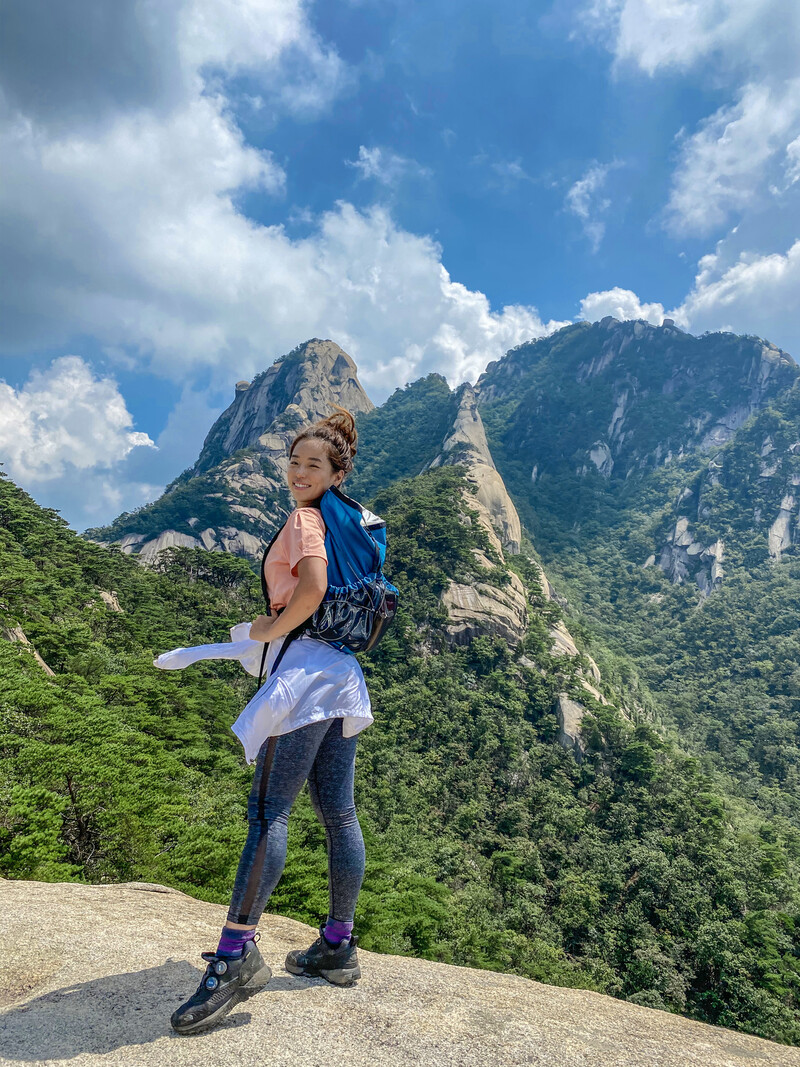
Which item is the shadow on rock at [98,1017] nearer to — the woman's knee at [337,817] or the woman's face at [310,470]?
the woman's knee at [337,817]

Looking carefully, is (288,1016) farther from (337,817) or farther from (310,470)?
(310,470)

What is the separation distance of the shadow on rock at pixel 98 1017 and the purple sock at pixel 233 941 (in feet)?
0.55

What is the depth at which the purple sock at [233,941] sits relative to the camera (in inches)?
69.2

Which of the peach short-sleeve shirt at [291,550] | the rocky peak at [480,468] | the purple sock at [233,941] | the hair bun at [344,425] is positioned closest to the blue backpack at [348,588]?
the peach short-sleeve shirt at [291,550]

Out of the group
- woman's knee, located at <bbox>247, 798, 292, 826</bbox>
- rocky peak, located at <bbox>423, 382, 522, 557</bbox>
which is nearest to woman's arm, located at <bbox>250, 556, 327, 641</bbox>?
woman's knee, located at <bbox>247, 798, 292, 826</bbox>

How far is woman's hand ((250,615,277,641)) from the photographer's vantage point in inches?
78.6

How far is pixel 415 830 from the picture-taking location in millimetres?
21156

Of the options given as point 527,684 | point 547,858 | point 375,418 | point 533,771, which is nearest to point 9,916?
point 547,858

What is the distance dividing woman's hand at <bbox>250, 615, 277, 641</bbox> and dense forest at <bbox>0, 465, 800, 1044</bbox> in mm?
5444

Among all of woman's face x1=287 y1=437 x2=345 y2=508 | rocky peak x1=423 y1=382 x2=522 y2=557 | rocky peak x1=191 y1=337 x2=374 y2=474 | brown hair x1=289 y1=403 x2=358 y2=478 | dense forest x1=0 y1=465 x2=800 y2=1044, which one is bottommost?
dense forest x1=0 y1=465 x2=800 y2=1044

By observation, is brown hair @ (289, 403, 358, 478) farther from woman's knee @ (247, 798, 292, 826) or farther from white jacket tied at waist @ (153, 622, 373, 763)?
woman's knee @ (247, 798, 292, 826)

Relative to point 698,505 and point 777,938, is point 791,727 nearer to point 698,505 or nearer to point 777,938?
point 777,938

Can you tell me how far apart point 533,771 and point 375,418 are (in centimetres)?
8691

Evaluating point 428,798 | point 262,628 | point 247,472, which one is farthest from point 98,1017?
point 247,472
